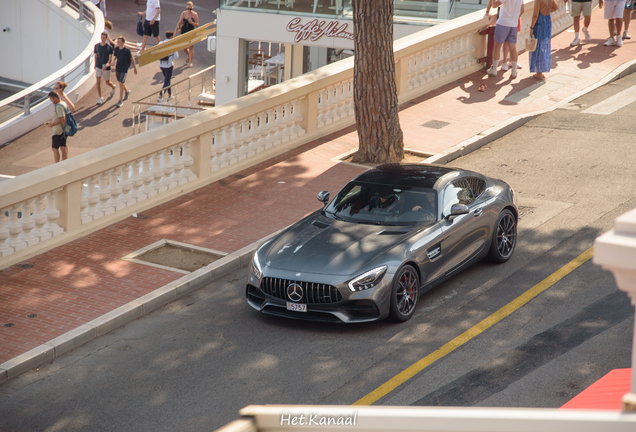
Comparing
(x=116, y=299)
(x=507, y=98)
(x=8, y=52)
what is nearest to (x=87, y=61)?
(x=8, y=52)

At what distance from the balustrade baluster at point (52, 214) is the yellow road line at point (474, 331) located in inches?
232

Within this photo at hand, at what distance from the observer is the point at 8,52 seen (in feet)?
125

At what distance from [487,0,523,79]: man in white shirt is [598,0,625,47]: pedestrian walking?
311cm

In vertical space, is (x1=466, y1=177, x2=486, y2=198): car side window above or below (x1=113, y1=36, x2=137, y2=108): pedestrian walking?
above

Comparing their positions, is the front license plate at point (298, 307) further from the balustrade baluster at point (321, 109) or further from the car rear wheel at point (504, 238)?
the balustrade baluster at point (321, 109)

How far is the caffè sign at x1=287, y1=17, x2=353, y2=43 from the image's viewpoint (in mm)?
23047

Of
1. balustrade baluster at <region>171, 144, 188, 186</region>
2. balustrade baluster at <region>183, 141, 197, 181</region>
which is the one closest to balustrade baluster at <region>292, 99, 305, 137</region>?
balustrade baluster at <region>183, 141, 197, 181</region>

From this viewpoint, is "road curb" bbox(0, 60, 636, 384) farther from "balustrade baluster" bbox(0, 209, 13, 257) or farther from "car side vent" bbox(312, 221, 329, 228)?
"balustrade baluster" bbox(0, 209, 13, 257)

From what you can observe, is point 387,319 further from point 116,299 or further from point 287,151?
point 287,151

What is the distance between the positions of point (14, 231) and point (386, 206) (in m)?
5.02

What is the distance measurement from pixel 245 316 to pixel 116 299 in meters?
1.61

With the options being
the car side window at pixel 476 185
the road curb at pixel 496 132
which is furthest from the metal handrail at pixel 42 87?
the car side window at pixel 476 185

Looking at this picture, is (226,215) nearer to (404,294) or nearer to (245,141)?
(245,141)

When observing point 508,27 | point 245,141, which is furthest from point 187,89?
point 245,141
